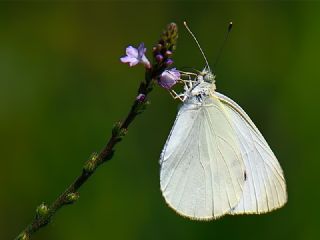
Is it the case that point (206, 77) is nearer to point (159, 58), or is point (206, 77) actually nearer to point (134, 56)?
point (134, 56)

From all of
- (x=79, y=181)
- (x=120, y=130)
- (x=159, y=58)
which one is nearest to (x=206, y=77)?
(x=159, y=58)

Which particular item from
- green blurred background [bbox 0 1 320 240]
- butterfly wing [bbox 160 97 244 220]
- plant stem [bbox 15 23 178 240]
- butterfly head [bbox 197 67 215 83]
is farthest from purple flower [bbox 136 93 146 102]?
green blurred background [bbox 0 1 320 240]

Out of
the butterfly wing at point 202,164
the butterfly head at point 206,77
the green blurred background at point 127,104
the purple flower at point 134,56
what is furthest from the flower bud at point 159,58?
the green blurred background at point 127,104

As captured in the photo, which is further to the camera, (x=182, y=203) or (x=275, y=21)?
(x=275, y=21)

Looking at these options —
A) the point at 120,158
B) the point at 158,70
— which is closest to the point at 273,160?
the point at 158,70

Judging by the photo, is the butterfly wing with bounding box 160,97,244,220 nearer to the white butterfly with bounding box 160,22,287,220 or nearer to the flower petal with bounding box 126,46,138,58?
the white butterfly with bounding box 160,22,287,220

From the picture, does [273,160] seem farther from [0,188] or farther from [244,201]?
[0,188]
